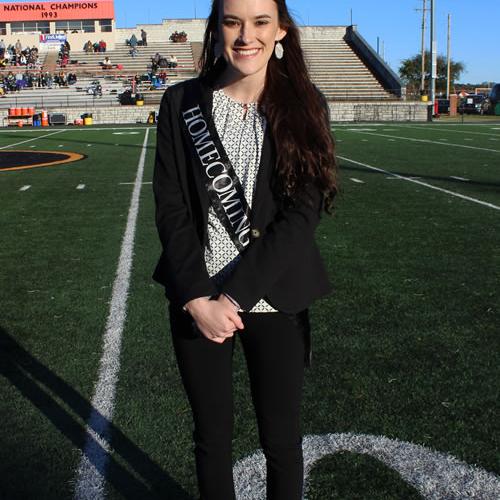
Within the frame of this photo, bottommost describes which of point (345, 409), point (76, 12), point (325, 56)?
point (345, 409)

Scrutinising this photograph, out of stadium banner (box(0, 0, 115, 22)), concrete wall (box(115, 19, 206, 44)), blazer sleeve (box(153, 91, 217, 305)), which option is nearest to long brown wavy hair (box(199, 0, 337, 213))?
blazer sleeve (box(153, 91, 217, 305))

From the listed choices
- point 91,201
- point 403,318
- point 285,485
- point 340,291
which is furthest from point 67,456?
point 91,201

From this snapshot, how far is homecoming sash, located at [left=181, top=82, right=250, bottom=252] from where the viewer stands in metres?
1.98

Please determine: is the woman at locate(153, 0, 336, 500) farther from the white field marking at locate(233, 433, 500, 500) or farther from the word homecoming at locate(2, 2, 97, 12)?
the word homecoming at locate(2, 2, 97, 12)

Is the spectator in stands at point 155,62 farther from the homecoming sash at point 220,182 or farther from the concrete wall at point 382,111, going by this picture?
the homecoming sash at point 220,182

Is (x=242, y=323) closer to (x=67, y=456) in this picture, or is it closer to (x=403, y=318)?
(x=67, y=456)

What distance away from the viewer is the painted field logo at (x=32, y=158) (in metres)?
16.1

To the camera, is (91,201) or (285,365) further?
(91,201)

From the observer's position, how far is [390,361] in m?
4.06

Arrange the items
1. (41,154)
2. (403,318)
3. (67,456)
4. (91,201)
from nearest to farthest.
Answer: (67,456) → (403,318) → (91,201) → (41,154)

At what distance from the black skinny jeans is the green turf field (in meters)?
0.49

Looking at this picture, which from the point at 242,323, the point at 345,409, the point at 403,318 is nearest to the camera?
the point at 242,323

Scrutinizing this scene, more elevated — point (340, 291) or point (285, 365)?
point (285, 365)

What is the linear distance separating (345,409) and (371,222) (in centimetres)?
545
